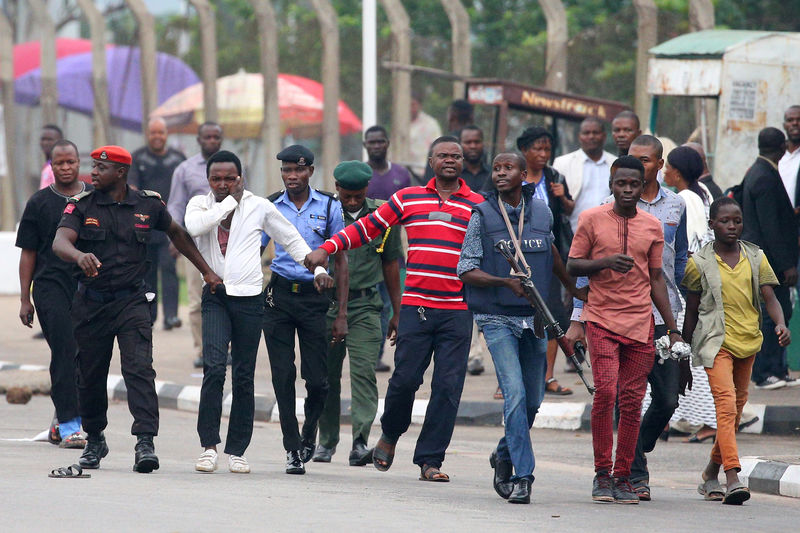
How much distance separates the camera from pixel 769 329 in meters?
10.8

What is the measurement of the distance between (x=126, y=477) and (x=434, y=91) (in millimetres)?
8498

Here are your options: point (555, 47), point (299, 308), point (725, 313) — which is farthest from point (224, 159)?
point (555, 47)

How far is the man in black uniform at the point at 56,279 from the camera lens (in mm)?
8836

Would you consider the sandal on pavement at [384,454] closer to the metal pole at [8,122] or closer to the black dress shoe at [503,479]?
the black dress shoe at [503,479]

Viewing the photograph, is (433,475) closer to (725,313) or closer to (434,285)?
(434,285)

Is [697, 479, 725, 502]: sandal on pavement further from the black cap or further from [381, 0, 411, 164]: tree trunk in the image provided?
[381, 0, 411, 164]: tree trunk

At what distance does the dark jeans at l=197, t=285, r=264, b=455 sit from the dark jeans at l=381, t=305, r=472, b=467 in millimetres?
769

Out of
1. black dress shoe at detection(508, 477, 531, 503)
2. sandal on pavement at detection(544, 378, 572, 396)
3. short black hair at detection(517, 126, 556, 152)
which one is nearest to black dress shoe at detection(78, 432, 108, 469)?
black dress shoe at detection(508, 477, 531, 503)

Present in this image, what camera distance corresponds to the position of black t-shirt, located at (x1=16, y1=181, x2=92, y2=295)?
28.9ft

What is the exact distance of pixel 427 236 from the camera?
7859mm

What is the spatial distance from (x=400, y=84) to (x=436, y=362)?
7406mm

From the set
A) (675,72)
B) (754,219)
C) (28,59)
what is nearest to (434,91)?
(675,72)

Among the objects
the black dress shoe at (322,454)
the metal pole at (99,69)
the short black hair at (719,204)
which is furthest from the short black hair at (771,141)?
the metal pole at (99,69)

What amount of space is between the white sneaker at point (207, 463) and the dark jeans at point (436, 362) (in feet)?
3.32
